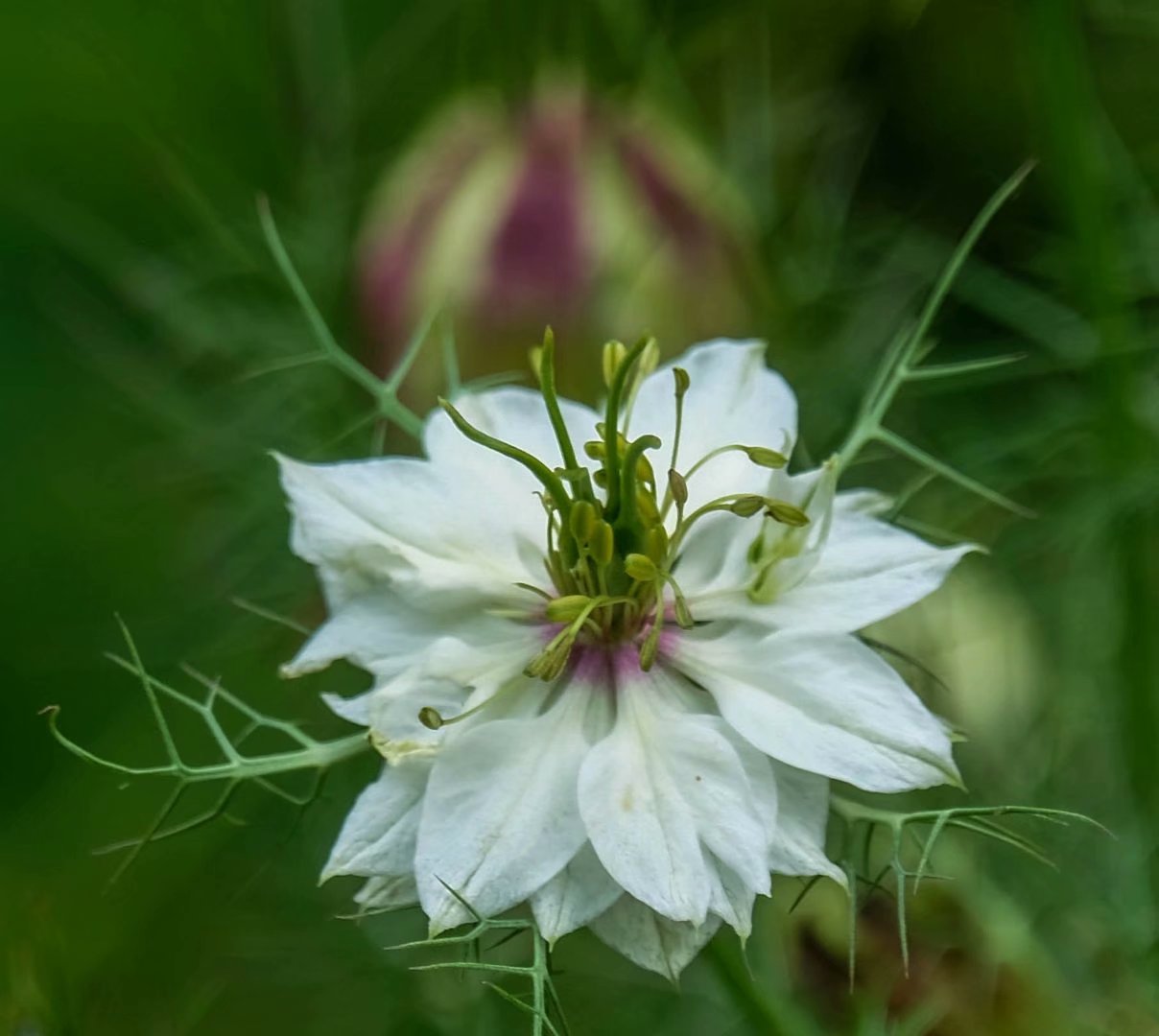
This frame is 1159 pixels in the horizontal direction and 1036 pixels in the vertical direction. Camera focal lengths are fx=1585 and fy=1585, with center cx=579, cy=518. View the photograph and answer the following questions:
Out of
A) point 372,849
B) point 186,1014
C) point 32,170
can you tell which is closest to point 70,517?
point 32,170

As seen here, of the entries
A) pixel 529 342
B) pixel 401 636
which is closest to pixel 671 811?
pixel 401 636

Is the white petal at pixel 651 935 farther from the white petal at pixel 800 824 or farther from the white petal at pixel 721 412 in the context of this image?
the white petal at pixel 721 412

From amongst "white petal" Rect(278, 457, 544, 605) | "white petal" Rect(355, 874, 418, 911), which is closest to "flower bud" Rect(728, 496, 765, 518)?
"white petal" Rect(278, 457, 544, 605)

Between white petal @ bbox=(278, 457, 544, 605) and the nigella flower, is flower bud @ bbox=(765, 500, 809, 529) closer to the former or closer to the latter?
the nigella flower

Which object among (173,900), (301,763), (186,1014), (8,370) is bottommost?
(173,900)

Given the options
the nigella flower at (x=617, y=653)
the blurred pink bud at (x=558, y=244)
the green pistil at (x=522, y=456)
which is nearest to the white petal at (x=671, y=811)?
the nigella flower at (x=617, y=653)

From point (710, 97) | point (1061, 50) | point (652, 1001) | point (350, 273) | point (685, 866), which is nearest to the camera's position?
point (685, 866)

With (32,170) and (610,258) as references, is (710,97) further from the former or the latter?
(32,170)
